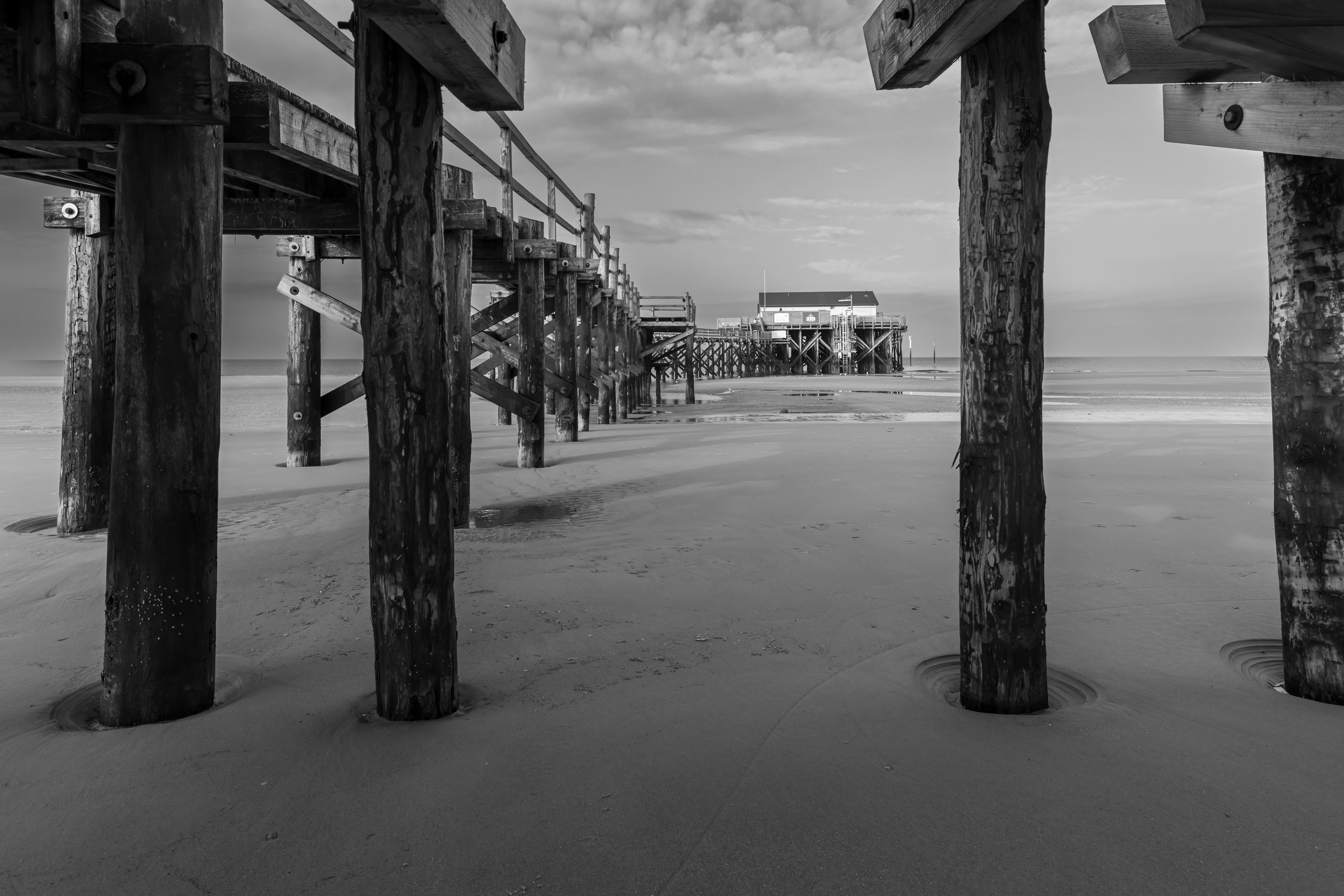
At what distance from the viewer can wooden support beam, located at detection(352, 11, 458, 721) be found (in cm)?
262

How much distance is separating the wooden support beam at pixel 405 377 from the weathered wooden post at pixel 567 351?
29.2 feet

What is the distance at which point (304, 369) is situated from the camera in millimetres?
8852

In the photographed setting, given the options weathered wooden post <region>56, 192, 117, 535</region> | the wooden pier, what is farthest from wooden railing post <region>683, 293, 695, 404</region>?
the wooden pier

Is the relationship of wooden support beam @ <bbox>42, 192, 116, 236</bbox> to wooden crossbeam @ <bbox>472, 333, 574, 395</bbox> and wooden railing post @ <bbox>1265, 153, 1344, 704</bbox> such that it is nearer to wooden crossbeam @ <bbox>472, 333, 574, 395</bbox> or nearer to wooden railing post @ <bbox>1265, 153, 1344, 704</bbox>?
wooden crossbeam @ <bbox>472, 333, 574, 395</bbox>

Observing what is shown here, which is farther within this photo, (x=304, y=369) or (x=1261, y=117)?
(x=304, y=369)

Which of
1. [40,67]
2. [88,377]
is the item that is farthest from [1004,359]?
[88,377]

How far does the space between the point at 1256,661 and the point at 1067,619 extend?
0.71 m

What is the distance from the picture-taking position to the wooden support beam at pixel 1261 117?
8.54 feet

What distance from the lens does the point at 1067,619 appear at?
3789 millimetres

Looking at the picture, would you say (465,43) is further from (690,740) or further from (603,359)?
→ (603,359)

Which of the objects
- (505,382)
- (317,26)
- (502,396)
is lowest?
(502,396)

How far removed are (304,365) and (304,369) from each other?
0.04 m

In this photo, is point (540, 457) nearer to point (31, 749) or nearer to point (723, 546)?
point (723, 546)

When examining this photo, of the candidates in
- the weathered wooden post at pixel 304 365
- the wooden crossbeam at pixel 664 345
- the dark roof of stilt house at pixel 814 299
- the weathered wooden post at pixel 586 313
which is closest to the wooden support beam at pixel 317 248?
the weathered wooden post at pixel 304 365
